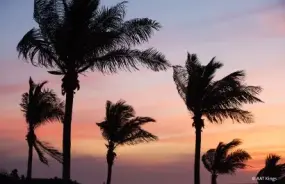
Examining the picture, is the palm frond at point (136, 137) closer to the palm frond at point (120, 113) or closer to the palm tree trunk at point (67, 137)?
the palm frond at point (120, 113)

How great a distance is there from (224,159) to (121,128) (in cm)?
813

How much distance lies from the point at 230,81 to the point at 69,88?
10079mm

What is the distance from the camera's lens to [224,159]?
39.8m

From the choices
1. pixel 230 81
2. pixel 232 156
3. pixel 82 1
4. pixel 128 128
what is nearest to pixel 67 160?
pixel 82 1

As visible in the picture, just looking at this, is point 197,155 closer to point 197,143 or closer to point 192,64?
point 197,143

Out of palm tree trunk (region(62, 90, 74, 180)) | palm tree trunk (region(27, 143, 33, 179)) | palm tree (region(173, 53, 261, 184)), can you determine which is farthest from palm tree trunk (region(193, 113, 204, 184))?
palm tree trunk (region(27, 143, 33, 179))

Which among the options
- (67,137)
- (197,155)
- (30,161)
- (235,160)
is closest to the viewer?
(67,137)

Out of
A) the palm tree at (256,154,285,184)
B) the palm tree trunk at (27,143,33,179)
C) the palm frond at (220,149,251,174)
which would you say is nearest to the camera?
the palm tree at (256,154,285,184)

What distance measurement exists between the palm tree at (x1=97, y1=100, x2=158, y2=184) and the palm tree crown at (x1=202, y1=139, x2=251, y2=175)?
5602mm

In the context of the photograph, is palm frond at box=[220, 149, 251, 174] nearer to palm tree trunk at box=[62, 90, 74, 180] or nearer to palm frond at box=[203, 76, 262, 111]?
palm frond at box=[203, 76, 262, 111]

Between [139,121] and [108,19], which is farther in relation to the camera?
[139,121]

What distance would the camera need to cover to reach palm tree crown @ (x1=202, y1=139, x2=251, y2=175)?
38938 millimetres

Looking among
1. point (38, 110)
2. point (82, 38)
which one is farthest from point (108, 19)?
point (38, 110)

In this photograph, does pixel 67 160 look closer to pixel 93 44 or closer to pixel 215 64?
pixel 93 44
